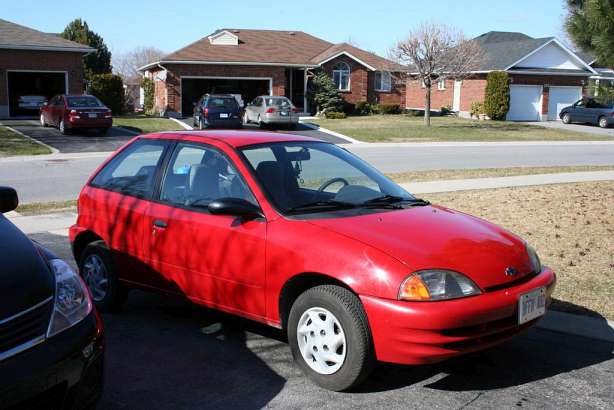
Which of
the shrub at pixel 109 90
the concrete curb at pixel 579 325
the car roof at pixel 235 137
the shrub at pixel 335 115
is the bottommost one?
the concrete curb at pixel 579 325

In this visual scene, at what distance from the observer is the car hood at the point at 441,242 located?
403cm

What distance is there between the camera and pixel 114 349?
4.88m

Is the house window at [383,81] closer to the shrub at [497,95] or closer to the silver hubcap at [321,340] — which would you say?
the shrub at [497,95]

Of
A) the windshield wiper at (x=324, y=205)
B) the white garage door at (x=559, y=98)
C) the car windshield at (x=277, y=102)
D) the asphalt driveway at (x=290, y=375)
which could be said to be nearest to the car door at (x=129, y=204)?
the asphalt driveway at (x=290, y=375)

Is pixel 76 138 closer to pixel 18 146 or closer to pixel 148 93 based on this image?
pixel 18 146

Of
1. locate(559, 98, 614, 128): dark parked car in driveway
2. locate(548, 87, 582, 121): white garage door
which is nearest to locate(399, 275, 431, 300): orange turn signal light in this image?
locate(559, 98, 614, 128): dark parked car in driveway

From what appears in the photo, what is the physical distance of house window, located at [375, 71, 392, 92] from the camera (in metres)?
44.2

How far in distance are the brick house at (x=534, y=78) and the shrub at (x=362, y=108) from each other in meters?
3.18

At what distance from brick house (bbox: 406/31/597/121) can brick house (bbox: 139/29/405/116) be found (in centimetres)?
280

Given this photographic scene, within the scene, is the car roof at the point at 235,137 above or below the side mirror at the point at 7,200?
above

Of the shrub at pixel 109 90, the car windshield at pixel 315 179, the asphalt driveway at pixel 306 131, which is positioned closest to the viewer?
the car windshield at pixel 315 179

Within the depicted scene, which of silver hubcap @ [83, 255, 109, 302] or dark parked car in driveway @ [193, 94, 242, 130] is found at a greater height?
dark parked car in driveway @ [193, 94, 242, 130]

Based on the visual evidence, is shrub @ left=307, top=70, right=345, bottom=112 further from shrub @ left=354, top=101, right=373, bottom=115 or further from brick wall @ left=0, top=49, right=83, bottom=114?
brick wall @ left=0, top=49, right=83, bottom=114

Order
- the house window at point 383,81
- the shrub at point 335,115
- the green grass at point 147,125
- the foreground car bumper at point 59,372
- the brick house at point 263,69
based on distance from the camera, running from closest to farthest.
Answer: the foreground car bumper at point 59,372 → the green grass at point 147,125 → the brick house at point 263,69 → the shrub at point 335,115 → the house window at point 383,81
